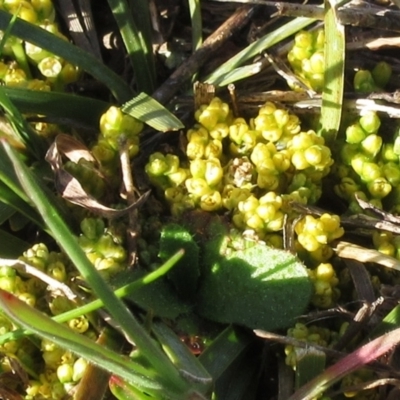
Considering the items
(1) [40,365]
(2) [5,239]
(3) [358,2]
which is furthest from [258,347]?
(3) [358,2]

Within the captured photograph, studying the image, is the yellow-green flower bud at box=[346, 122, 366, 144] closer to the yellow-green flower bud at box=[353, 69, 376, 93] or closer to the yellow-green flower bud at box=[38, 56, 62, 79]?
the yellow-green flower bud at box=[353, 69, 376, 93]

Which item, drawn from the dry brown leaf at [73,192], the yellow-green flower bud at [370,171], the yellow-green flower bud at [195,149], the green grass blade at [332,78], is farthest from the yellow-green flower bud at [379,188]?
the dry brown leaf at [73,192]

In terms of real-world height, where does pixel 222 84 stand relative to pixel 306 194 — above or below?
above

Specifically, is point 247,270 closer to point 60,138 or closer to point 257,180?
point 257,180

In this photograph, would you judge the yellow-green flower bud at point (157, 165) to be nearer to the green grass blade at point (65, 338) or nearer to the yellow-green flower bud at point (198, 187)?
the yellow-green flower bud at point (198, 187)

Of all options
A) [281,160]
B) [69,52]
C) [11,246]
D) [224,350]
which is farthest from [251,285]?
[69,52]

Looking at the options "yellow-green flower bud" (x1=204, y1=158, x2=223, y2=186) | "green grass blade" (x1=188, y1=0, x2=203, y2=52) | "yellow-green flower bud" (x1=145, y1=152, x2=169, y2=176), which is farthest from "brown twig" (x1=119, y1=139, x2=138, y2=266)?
"green grass blade" (x1=188, y1=0, x2=203, y2=52)

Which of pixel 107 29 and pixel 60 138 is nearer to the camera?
pixel 60 138
